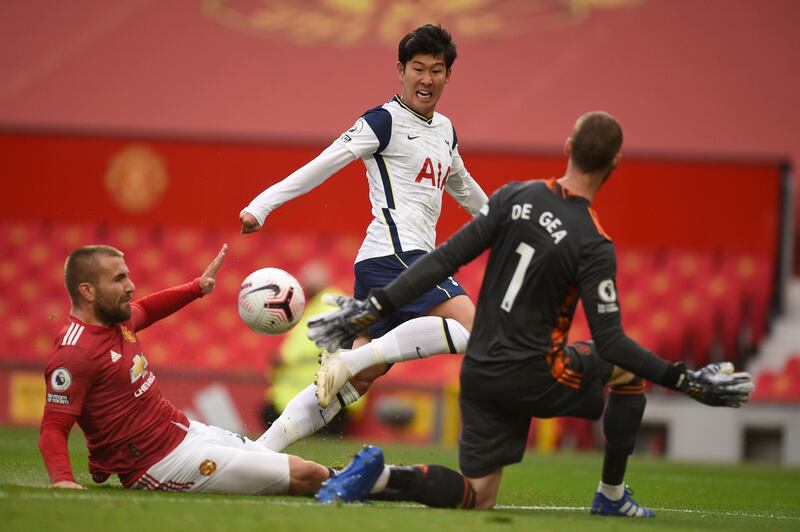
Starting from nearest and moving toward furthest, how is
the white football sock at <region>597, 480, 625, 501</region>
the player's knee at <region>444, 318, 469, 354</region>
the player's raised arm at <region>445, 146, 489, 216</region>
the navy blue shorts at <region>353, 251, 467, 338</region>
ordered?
the white football sock at <region>597, 480, 625, 501</region>
the player's knee at <region>444, 318, 469, 354</region>
the navy blue shorts at <region>353, 251, 467, 338</region>
the player's raised arm at <region>445, 146, 489, 216</region>

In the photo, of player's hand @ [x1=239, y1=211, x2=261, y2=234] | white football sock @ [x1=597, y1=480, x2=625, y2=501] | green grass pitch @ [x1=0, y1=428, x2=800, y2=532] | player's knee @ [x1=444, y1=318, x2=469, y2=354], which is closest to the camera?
green grass pitch @ [x1=0, y1=428, x2=800, y2=532]

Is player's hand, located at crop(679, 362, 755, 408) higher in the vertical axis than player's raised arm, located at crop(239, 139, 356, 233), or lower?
lower

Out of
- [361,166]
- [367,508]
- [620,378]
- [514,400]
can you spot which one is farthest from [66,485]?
[361,166]

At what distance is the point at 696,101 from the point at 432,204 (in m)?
8.88

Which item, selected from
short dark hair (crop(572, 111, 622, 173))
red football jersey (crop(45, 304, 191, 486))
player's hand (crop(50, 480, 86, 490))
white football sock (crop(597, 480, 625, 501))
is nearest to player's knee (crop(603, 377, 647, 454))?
white football sock (crop(597, 480, 625, 501))

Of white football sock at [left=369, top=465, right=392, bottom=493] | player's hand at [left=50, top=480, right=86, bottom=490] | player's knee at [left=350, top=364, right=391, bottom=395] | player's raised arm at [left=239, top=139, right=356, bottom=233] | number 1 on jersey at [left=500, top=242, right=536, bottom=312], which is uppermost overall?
player's raised arm at [left=239, top=139, right=356, bottom=233]

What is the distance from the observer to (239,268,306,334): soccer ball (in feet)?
17.1

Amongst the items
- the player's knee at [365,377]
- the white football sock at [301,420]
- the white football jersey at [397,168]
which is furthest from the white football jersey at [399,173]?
the white football sock at [301,420]

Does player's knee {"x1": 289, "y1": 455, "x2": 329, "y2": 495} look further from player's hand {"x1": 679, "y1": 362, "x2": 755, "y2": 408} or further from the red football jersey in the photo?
player's hand {"x1": 679, "y1": 362, "x2": 755, "y2": 408}

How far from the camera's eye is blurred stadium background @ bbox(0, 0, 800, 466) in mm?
12055

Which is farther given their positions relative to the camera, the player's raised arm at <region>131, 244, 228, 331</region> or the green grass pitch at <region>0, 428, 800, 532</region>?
the player's raised arm at <region>131, 244, 228, 331</region>

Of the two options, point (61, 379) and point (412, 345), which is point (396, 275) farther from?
point (61, 379)

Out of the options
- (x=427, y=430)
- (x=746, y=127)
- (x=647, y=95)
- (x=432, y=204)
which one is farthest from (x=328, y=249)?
(x=432, y=204)

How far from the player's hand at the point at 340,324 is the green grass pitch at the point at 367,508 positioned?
61 centimetres
